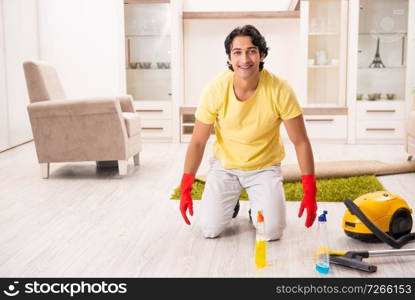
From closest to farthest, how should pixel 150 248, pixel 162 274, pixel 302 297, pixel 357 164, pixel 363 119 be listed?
pixel 302 297 → pixel 162 274 → pixel 150 248 → pixel 357 164 → pixel 363 119

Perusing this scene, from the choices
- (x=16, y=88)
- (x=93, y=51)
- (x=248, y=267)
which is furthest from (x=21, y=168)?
(x=248, y=267)

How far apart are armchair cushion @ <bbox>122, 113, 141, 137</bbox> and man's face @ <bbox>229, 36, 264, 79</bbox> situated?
1.77 metres

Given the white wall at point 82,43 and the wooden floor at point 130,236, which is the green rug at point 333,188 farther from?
the white wall at point 82,43

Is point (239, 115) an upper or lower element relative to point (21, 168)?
upper

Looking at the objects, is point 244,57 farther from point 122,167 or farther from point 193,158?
point 122,167

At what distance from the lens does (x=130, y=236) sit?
2.63 m

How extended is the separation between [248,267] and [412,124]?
2652 millimetres

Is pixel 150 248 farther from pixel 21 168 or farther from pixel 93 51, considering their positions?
pixel 93 51

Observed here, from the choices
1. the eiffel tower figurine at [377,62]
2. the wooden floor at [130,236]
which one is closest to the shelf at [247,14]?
the eiffel tower figurine at [377,62]

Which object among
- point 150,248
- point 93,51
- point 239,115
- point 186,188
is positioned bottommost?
point 150,248

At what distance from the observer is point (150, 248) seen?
8.01 feet

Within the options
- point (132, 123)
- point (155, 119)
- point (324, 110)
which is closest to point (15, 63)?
point (155, 119)

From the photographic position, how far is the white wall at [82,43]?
630 centimetres

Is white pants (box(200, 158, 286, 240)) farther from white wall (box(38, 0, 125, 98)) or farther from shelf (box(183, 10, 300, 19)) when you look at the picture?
white wall (box(38, 0, 125, 98))
